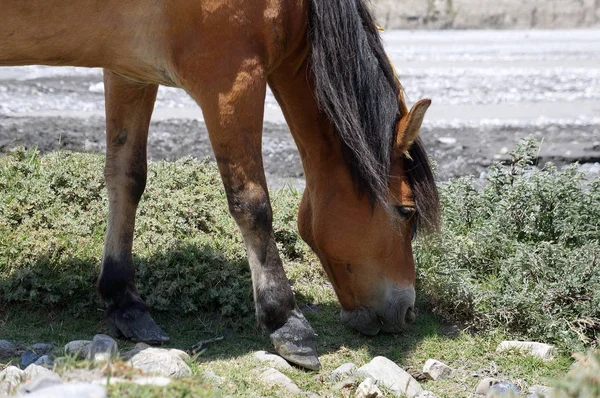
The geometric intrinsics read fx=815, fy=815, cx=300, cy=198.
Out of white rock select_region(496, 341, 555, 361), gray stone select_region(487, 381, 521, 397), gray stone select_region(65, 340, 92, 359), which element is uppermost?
gray stone select_region(65, 340, 92, 359)

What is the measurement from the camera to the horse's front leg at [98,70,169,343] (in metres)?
4.45

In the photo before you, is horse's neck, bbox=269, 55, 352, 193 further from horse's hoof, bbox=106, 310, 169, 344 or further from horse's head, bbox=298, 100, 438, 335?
horse's hoof, bbox=106, 310, 169, 344

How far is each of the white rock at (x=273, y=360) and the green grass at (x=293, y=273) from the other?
0.08 metres

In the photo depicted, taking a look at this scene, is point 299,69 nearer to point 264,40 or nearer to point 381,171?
point 264,40

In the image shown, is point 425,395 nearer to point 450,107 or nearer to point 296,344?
point 296,344

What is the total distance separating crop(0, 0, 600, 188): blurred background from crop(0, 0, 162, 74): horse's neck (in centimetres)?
145

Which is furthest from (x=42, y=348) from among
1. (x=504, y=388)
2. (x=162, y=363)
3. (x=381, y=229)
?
(x=504, y=388)

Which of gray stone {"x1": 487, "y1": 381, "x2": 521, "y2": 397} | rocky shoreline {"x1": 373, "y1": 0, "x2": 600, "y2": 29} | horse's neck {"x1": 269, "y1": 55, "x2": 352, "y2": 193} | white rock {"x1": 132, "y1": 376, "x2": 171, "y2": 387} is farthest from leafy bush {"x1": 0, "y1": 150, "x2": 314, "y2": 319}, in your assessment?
rocky shoreline {"x1": 373, "y1": 0, "x2": 600, "y2": 29}

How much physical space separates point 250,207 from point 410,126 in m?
0.89

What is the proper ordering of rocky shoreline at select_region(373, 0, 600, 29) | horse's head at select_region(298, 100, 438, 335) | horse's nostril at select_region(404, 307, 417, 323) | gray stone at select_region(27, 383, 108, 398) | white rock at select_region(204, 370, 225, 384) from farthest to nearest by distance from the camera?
rocky shoreline at select_region(373, 0, 600, 29) < horse's nostril at select_region(404, 307, 417, 323) < horse's head at select_region(298, 100, 438, 335) < white rock at select_region(204, 370, 225, 384) < gray stone at select_region(27, 383, 108, 398)

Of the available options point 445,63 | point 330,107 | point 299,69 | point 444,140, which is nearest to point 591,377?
point 330,107

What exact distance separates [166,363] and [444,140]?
242 inches

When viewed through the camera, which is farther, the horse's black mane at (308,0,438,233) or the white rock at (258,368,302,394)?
the horse's black mane at (308,0,438,233)

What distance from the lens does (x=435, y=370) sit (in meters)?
4.04
